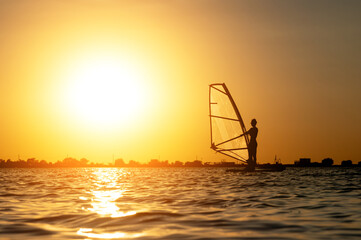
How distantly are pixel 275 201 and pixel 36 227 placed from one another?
7894 mm

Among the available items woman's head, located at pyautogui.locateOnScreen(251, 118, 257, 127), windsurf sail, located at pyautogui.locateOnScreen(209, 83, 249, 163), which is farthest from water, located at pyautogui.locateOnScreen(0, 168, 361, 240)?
windsurf sail, located at pyautogui.locateOnScreen(209, 83, 249, 163)

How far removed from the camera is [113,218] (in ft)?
36.6

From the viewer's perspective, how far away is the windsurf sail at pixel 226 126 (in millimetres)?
42781

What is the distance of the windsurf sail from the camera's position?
42781 millimetres

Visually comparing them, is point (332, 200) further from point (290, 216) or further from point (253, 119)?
point (253, 119)

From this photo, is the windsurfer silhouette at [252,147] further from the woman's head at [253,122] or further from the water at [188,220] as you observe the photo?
the water at [188,220]

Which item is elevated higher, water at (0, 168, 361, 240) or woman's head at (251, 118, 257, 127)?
woman's head at (251, 118, 257, 127)

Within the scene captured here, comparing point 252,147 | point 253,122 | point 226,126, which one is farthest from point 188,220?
point 226,126

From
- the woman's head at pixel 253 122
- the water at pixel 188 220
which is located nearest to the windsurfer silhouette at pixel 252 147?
the woman's head at pixel 253 122

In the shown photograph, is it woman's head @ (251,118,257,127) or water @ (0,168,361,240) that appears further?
woman's head @ (251,118,257,127)

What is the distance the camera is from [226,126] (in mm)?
43625

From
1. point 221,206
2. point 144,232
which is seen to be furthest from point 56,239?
point 221,206

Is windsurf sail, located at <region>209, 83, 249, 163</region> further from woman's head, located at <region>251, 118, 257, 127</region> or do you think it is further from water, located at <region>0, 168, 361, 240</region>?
water, located at <region>0, 168, 361, 240</region>

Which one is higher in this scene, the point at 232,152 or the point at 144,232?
the point at 232,152
